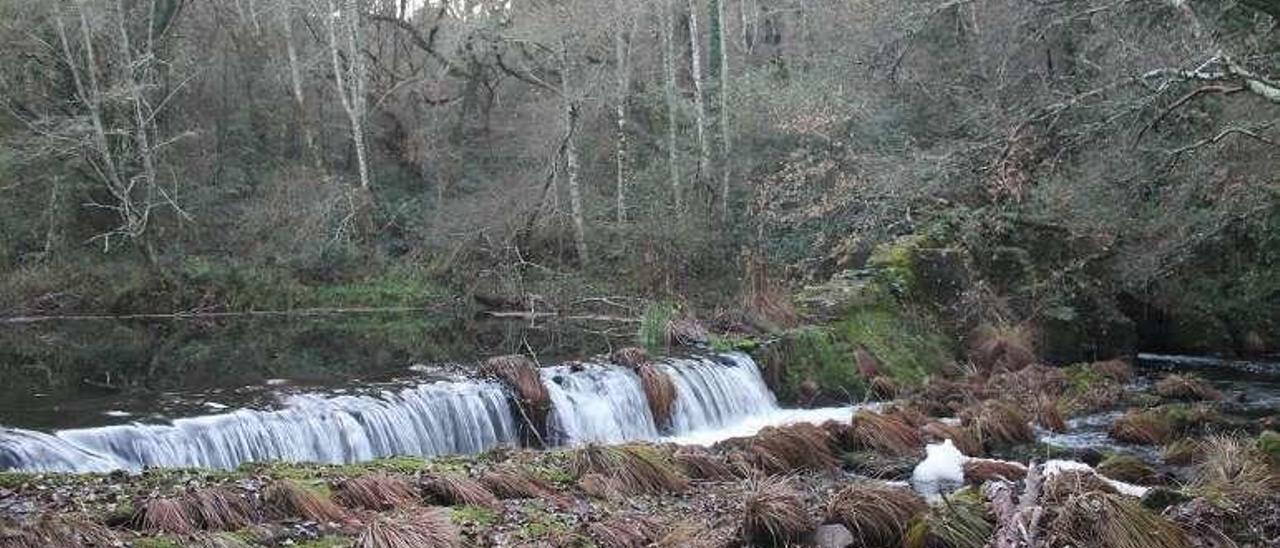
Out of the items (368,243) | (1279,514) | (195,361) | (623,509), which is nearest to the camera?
(1279,514)

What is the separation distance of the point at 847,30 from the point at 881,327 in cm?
1166

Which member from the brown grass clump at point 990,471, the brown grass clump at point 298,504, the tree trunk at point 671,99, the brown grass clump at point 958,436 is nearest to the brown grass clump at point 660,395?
the brown grass clump at point 958,436

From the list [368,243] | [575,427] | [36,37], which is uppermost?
[36,37]

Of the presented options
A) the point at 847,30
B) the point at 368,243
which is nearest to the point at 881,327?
the point at 847,30

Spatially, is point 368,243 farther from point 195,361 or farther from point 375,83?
point 195,361

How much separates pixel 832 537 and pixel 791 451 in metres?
3.52

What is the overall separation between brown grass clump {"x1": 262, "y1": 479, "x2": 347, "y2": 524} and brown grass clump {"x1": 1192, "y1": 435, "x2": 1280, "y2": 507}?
6.47 m

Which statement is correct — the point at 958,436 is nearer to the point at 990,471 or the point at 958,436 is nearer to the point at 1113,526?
the point at 990,471

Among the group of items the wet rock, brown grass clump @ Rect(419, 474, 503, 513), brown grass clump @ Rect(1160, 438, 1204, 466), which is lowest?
brown grass clump @ Rect(1160, 438, 1204, 466)

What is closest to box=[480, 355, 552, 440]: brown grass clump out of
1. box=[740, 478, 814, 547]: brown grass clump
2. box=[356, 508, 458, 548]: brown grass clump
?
box=[740, 478, 814, 547]: brown grass clump

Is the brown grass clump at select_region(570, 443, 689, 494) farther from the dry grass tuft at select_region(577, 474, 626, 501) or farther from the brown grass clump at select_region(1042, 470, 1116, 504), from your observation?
the brown grass clump at select_region(1042, 470, 1116, 504)

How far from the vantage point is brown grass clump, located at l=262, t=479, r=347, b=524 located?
8227mm

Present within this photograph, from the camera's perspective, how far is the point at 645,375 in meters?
15.7

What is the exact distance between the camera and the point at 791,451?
11766 millimetres
